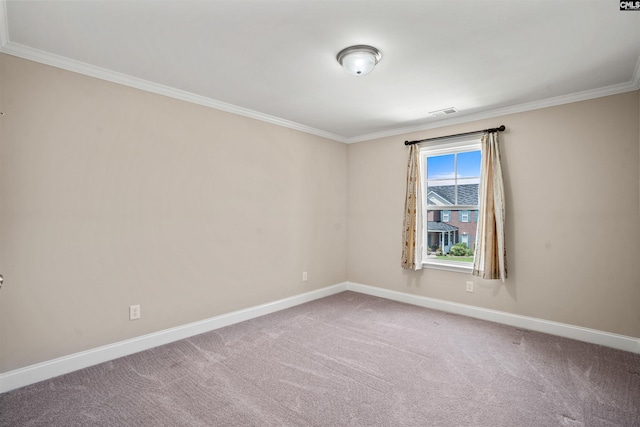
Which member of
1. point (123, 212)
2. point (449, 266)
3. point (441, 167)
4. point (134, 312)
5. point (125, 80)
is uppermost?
point (125, 80)

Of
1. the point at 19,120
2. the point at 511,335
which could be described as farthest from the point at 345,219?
the point at 19,120

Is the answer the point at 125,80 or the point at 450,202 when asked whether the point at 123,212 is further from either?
the point at 450,202

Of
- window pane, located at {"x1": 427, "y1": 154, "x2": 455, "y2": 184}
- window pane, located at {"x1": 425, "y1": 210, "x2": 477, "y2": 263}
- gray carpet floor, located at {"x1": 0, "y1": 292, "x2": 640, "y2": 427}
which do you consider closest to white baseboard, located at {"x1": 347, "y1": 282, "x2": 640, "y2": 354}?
gray carpet floor, located at {"x1": 0, "y1": 292, "x2": 640, "y2": 427}

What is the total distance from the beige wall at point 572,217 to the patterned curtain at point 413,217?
442 mm

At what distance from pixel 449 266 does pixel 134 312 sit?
363 centimetres

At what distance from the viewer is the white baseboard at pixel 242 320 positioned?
2412mm

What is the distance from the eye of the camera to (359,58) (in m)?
2.37

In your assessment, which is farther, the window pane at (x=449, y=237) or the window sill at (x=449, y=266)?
the window pane at (x=449, y=237)

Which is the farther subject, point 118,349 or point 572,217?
point 572,217

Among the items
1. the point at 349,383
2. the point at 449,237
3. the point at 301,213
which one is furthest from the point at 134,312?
the point at 449,237

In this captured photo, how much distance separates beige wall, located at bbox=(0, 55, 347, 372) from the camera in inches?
93.3

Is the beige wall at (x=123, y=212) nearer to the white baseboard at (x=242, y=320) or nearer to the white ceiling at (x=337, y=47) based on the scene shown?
the white baseboard at (x=242, y=320)

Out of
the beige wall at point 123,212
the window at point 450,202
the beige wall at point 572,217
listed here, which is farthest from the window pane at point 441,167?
the beige wall at point 123,212

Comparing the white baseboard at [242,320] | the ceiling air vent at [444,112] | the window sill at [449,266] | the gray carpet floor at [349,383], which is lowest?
the gray carpet floor at [349,383]
